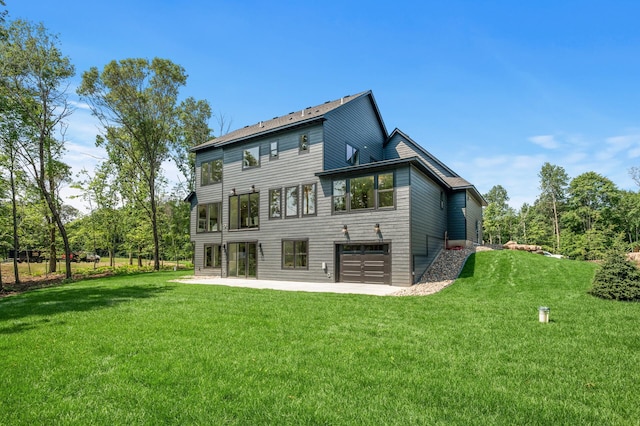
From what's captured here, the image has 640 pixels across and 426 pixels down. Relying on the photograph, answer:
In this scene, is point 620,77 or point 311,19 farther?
point 620,77

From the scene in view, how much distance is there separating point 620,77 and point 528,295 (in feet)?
41.1

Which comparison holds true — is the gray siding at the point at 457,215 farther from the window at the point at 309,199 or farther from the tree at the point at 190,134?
the tree at the point at 190,134

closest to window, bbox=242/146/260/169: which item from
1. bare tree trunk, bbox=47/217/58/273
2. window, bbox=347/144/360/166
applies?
window, bbox=347/144/360/166

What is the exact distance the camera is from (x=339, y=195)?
15.9 meters

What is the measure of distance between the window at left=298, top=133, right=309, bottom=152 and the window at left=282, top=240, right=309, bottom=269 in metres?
4.74

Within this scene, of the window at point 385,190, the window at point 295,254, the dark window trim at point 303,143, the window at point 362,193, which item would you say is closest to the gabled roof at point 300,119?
the dark window trim at point 303,143

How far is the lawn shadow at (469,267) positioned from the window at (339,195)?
6.12 meters

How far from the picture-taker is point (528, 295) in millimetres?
10695

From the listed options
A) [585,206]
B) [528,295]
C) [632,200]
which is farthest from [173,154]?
[632,200]

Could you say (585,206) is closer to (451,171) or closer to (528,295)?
(451,171)

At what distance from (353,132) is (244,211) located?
7.74 meters

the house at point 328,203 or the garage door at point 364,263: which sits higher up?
the house at point 328,203

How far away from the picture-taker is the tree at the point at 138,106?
985 inches

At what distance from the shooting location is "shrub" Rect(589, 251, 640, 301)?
9.48 meters
